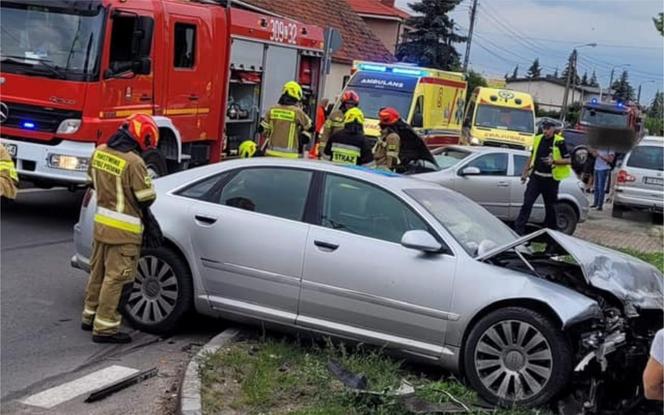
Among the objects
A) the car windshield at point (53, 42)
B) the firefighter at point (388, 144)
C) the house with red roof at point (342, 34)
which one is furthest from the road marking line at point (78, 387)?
the house with red roof at point (342, 34)

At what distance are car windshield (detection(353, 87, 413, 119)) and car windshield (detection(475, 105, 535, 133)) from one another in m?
4.84

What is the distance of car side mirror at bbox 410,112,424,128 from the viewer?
17.2m

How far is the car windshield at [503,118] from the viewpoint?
21.7 meters

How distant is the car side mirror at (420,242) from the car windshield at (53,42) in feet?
18.3

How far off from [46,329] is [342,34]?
2789 centimetres

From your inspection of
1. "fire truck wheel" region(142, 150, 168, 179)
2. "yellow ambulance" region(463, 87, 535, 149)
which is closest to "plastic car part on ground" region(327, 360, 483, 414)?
"fire truck wheel" region(142, 150, 168, 179)

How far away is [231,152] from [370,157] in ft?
13.7

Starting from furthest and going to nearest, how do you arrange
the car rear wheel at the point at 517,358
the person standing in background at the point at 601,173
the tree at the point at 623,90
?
the tree at the point at 623,90 < the person standing in background at the point at 601,173 < the car rear wheel at the point at 517,358

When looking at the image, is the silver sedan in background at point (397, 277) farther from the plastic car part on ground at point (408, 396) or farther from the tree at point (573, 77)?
the tree at point (573, 77)

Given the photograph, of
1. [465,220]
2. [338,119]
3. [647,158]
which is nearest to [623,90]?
[647,158]

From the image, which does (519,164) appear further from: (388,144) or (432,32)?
(432,32)

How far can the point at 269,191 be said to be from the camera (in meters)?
6.15

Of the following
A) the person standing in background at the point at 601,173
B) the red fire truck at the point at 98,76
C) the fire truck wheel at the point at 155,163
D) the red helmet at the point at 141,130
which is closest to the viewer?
the red helmet at the point at 141,130

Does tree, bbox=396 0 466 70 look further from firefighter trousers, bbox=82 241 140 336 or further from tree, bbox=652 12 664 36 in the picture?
firefighter trousers, bbox=82 241 140 336
